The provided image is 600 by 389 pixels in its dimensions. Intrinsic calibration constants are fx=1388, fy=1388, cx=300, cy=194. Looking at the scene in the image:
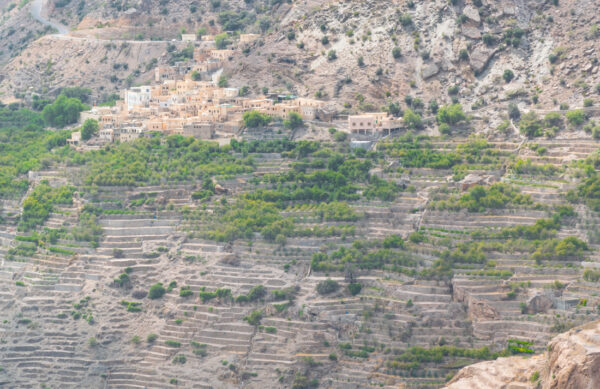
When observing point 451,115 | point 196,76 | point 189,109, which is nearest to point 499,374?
point 451,115

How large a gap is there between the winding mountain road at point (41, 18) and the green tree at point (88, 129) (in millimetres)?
22996

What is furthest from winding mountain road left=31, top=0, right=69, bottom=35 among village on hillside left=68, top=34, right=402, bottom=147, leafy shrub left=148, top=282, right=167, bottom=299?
leafy shrub left=148, top=282, right=167, bottom=299

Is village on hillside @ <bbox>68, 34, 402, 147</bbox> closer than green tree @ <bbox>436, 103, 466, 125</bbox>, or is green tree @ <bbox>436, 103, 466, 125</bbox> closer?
green tree @ <bbox>436, 103, 466, 125</bbox>

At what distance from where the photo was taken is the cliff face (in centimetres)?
4353

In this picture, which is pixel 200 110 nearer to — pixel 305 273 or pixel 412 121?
pixel 412 121

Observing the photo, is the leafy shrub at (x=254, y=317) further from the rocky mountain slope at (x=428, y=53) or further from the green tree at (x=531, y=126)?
Result: the rocky mountain slope at (x=428, y=53)

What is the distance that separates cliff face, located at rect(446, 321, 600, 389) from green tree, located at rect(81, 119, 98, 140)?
3123 cm

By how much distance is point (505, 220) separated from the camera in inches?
2458

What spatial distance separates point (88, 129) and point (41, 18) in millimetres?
27997

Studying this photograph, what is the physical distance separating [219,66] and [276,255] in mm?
22152

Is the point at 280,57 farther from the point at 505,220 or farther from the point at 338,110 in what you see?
the point at 505,220

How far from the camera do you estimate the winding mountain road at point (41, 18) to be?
98.8 meters

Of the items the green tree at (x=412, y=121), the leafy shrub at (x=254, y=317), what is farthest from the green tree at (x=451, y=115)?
the leafy shrub at (x=254, y=317)

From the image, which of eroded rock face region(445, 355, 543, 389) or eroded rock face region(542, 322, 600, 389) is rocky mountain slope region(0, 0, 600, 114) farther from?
eroded rock face region(542, 322, 600, 389)
